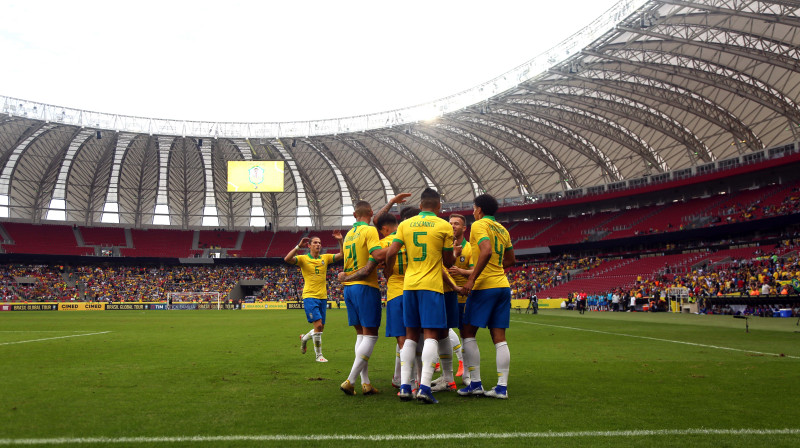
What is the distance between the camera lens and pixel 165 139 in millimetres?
59219

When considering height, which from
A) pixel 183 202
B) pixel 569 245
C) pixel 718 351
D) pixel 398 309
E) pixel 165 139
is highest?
pixel 165 139

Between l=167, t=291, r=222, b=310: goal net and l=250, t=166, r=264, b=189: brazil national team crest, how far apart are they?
16182mm

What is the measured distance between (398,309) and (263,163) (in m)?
48.9

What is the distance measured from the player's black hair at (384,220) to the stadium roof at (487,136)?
29.1 m

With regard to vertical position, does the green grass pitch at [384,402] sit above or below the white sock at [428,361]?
below

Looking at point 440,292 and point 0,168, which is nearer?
point 440,292

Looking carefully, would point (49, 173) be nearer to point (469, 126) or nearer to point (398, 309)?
point (469, 126)

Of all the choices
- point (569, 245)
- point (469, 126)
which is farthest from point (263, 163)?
point (569, 245)

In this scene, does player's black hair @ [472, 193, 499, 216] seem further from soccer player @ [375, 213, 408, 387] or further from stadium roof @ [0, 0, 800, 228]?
stadium roof @ [0, 0, 800, 228]

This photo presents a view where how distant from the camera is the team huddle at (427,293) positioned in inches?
267

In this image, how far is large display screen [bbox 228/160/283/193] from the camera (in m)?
53.6

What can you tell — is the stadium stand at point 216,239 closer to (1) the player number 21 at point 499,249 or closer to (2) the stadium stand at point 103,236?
(2) the stadium stand at point 103,236

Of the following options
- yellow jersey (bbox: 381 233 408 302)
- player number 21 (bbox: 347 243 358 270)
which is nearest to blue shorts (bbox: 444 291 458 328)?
yellow jersey (bbox: 381 233 408 302)

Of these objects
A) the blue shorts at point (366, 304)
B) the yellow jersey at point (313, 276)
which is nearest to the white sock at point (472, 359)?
the blue shorts at point (366, 304)
